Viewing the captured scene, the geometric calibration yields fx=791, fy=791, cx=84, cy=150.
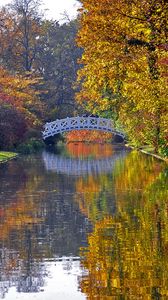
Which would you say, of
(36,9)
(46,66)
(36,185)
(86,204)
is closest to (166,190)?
(86,204)

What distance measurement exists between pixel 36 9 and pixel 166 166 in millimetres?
51179

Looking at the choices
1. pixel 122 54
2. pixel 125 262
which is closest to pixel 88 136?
pixel 122 54

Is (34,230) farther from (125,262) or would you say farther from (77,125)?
(77,125)

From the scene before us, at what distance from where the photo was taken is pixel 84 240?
16.6 meters

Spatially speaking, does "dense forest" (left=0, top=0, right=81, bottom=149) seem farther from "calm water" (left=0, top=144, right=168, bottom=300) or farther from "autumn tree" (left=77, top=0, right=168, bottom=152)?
"calm water" (left=0, top=144, right=168, bottom=300)

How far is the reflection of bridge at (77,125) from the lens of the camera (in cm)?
7725

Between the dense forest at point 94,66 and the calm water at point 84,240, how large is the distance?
417cm

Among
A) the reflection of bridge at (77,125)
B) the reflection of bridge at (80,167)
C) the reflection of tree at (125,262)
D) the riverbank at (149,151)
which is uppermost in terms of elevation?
the reflection of bridge at (77,125)

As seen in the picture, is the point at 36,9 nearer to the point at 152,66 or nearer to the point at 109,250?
the point at 152,66

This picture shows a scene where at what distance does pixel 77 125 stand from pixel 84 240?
60702 mm

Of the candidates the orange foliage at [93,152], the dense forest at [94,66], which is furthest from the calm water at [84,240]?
the orange foliage at [93,152]

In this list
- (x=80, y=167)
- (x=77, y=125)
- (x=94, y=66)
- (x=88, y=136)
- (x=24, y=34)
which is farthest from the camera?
(x=88, y=136)

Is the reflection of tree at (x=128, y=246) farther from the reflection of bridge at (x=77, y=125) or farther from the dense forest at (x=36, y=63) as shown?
the reflection of bridge at (x=77, y=125)

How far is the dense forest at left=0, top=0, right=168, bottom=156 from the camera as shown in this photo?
1113 inches
